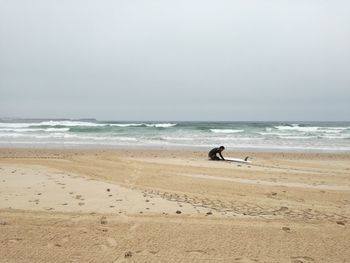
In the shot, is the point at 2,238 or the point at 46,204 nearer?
the point at 2,238

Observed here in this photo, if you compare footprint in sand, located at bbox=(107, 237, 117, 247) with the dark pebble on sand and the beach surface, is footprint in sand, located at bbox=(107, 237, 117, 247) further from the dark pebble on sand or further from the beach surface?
the dark pebble on sand

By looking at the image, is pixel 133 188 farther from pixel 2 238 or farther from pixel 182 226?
pixel 2 238

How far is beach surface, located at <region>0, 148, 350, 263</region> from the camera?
4641 millimetres

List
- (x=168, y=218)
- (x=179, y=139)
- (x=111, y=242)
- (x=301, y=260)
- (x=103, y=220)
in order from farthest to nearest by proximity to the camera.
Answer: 1. (x=179, y=139)
2. (x=168, y=218)
3. (x=103, y=220)
4. (x=111, y=242)
5. (x=301, y=260)

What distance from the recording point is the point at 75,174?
10.8 m

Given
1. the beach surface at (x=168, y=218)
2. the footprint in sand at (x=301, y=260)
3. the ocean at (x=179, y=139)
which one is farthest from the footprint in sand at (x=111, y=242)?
the ocean at (x=179, y=139)

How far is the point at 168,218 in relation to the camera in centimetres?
612

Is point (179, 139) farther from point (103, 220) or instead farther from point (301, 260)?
point (301, 260)

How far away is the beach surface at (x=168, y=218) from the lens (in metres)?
4.64

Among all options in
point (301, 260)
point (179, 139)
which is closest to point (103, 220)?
point (301, 260)

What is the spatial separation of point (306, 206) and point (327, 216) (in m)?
0.83

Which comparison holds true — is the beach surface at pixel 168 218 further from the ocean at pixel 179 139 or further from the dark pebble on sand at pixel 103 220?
the ocean at pixel 179 139

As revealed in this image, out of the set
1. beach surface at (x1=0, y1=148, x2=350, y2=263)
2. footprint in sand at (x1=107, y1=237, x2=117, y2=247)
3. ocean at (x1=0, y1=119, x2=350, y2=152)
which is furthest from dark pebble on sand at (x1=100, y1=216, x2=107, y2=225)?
ocean at (x1=0, y1=119, x2=350, y2=152)

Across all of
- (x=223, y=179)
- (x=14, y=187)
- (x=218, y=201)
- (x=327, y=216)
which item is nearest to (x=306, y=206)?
(x=327, y=216)
